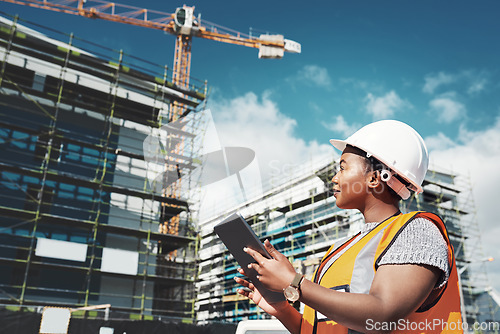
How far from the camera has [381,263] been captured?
114 cm

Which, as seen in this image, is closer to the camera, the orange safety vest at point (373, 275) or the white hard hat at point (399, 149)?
the orange safety vest at point (373, 275)

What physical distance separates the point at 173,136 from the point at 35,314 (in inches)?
609

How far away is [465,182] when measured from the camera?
30.2 metres

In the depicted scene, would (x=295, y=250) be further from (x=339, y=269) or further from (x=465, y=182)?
(x=339, y=269)

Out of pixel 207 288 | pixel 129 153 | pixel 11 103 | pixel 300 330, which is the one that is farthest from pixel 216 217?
pixel 300 330

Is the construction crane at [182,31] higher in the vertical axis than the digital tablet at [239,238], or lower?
higher

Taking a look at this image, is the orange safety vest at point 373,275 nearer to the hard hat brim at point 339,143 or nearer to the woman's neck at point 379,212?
the woman's neck at point 379,212

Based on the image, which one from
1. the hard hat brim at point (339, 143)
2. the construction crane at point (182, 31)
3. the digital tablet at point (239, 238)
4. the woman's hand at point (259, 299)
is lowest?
the woman's hand at point (259, 299)

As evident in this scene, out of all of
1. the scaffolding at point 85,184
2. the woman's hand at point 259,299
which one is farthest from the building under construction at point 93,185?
the woman's hand at point 259,299

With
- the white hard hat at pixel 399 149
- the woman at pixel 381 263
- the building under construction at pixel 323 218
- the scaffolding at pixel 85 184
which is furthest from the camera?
the building under construction at pixel 323 218

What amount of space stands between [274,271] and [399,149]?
2.06 feet

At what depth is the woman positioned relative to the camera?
1074mm

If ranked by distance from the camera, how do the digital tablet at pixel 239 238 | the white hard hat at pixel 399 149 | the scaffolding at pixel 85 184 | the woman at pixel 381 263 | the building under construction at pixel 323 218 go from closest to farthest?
the woman at pixel 381 263, the digital tablet at pixel 239 238, the white hard hat at pixel 399 149, the scaffolding at pixel 85 184, the building under construction at pixel 323 218

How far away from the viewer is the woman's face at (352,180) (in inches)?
59.2
